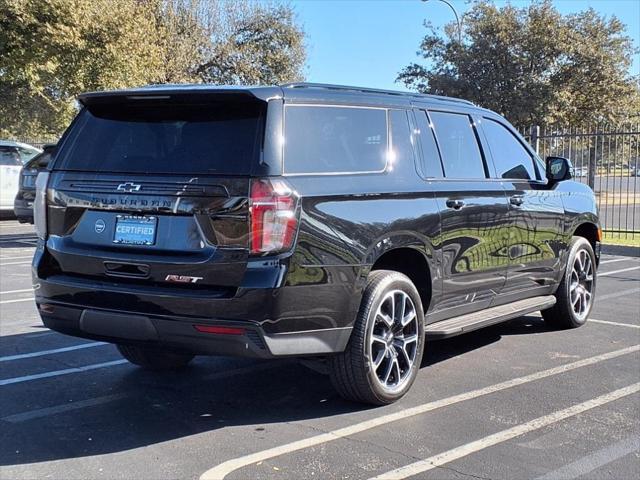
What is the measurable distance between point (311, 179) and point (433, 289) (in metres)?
1.39

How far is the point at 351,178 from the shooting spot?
4.44 meters

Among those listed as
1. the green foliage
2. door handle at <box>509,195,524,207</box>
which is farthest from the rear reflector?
the green foliage

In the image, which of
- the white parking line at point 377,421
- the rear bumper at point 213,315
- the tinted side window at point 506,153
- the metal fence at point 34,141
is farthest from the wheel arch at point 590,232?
the metal fence at point 34,141

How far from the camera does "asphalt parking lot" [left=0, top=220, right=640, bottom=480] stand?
3.76 m

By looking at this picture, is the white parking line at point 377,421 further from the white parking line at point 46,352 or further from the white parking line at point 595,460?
the white parking line at point 46,352

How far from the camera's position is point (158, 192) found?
4.06m

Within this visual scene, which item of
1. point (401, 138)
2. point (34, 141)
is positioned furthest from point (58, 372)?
point (34, 141)

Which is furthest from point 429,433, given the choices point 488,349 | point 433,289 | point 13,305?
point 13,305

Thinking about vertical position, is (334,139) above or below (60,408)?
above

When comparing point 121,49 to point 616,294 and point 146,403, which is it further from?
point 146,403

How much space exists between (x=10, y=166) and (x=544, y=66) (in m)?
21.2

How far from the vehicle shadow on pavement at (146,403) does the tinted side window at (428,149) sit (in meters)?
1.65

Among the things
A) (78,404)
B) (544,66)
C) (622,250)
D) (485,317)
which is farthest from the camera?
(544,66)

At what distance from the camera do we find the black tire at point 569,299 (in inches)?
269
